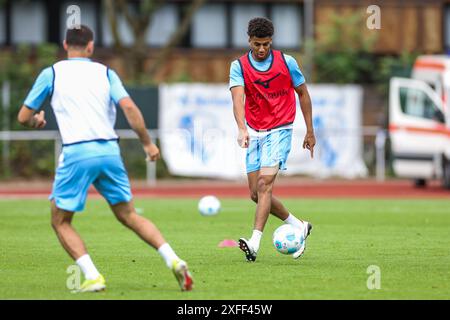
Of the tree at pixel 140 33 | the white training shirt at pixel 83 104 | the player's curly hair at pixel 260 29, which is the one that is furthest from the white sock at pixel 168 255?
the tree at pixel 140 33

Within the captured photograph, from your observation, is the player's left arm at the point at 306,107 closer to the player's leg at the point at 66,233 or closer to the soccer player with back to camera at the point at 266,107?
the soccer player with back to camera at the point at 266,107

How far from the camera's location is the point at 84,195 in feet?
33.5

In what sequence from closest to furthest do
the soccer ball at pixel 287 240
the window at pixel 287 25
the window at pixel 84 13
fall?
the soccer ball at pixel 287 240 < the window at pixel 84 13 < the window at pixel 287 25

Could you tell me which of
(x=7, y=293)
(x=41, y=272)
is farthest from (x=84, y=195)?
(x=41, y=272)

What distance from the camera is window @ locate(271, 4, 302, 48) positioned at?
40.1 meters

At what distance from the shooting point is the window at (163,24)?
3969 centimetres

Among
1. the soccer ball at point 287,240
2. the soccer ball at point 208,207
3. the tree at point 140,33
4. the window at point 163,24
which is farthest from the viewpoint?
the window at point 163,24

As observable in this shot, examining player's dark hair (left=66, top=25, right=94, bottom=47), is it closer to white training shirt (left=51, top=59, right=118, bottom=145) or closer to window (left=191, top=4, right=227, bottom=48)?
white training shirt (left=51, top=59, right=118, bottom=145)

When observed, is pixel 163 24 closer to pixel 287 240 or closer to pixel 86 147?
pixel 287 240

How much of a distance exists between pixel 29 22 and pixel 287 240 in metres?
27.3

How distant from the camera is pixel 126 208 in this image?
1023 cm

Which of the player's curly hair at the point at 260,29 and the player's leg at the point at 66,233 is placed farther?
the player's curly hair at the point at 260,29

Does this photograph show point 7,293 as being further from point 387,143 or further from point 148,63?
point 148,63

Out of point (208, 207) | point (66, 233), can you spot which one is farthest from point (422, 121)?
point (66, 233)
